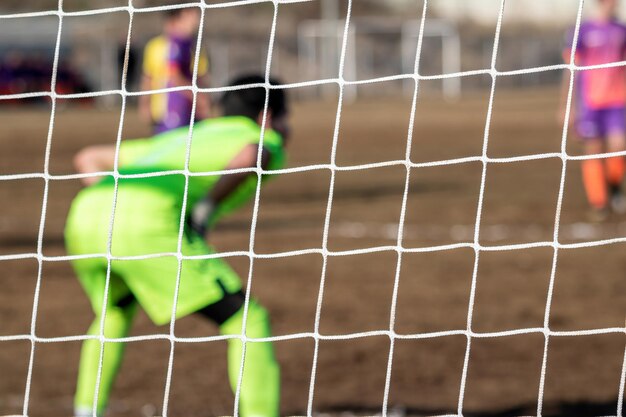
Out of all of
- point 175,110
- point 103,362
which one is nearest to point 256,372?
point 103,362

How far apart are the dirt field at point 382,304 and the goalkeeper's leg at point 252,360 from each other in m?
0.90

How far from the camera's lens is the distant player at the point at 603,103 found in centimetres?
974

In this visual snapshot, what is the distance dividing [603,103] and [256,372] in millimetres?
6935

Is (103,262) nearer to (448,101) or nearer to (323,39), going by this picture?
(448,101)

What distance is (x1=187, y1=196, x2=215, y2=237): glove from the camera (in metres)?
3.91

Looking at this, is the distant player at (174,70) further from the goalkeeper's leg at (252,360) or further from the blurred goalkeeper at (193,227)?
the goalkeeper's leg at (252,360)

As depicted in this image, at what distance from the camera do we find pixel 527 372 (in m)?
5.28

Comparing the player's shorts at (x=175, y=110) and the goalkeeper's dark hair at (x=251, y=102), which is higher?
the goalkeeper's dark hair at (x=251, y=102)

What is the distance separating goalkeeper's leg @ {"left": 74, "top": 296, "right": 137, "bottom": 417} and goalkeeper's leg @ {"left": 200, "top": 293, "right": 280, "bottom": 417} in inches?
18.9

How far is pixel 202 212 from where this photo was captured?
391 centimetres

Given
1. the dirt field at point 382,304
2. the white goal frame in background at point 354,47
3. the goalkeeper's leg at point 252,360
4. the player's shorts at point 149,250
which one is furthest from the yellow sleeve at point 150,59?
the white goal frame in background at point 354,47

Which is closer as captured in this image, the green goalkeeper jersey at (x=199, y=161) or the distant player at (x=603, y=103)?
the green goalkeeper jersey at (x=199, y=161)

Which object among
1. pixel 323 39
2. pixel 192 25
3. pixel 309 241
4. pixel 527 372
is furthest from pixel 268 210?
pixel 323 39

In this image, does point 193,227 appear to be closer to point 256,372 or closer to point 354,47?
point 256,372
